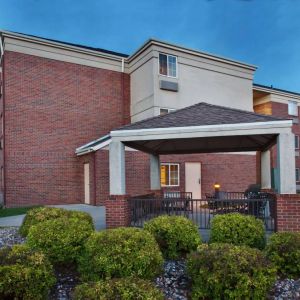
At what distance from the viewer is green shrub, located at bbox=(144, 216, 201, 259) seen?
643 centimetres

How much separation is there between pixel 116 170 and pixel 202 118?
2.80m

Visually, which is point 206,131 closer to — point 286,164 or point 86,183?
point 286,164

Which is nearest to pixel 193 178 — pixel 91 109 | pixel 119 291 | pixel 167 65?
pixel 167 65

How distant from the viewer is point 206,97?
70.8 feet

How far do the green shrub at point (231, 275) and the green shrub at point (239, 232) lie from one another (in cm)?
166

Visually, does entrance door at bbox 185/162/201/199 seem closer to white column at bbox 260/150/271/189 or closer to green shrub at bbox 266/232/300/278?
white column at bbox 260/150/271/189

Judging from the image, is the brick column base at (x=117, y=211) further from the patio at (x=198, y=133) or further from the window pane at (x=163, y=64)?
the window pane at (x=163, y=64)

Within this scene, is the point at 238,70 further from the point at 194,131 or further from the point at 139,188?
the point at 194,131

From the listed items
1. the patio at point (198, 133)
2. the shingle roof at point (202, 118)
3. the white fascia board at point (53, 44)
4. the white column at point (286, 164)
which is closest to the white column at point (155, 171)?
the patio at point (198, 133)

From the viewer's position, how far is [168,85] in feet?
64.9

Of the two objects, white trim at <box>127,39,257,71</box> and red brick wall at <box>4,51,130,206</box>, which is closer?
red brick wall at <box>4,51,130,206</box>

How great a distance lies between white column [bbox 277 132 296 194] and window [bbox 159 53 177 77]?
12507mm

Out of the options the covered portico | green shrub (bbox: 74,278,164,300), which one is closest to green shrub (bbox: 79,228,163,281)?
green shrub (bbox: 74,278,164,300)

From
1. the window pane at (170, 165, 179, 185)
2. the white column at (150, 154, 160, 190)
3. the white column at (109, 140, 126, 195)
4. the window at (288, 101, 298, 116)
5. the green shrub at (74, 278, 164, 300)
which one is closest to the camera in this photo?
the green shrub at (74, 278, 164, 300)
